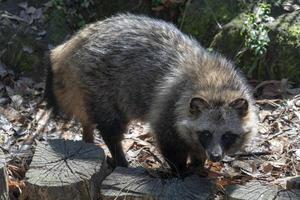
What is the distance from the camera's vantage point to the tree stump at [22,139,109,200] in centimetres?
420

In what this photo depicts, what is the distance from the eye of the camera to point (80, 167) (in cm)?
434

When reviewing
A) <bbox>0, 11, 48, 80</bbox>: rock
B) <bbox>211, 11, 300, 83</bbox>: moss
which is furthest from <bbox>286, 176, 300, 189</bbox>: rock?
<bbox>0, 11, 48, 80</bbox>: rock

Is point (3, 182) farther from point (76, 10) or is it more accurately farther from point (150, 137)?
point (76, 10)

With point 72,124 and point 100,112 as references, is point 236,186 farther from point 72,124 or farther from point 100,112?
point 72,124

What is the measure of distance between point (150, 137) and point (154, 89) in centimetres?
98

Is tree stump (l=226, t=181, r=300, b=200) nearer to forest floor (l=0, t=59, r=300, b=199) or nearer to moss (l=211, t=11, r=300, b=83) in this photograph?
forest floor (l=0, t=59, r=300, b=199)

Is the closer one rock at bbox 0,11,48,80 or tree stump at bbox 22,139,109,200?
tree stump at bbox 22,139,109,200

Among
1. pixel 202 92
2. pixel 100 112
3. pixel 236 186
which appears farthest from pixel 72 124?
pixel 236 186

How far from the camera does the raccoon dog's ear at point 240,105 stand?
4812mm

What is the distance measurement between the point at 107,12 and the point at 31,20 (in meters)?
1.02

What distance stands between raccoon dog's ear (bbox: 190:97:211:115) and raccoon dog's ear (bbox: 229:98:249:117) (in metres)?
0.20

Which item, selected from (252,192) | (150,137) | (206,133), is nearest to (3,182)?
(206,133)

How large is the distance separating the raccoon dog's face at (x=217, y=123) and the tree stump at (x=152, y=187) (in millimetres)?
503

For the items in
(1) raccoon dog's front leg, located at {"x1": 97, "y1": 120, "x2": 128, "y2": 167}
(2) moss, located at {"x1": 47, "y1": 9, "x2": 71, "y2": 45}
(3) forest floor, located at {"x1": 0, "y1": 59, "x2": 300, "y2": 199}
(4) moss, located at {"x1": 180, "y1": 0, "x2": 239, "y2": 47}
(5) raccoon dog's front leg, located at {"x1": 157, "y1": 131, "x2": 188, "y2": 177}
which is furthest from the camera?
(2) moss, located at {"x1": 47, "y1": 9, "x2": 71, "y2": 45}
